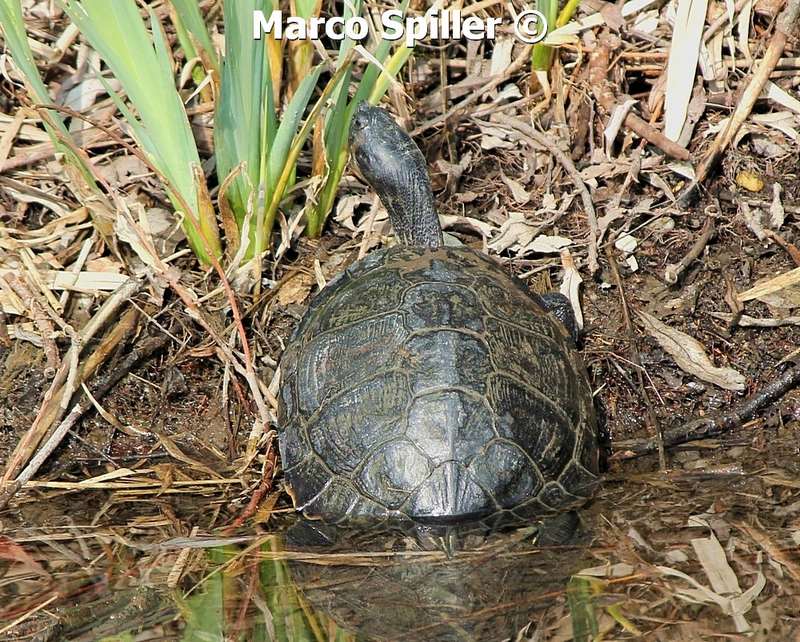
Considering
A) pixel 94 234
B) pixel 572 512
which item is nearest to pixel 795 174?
pixel 572 512

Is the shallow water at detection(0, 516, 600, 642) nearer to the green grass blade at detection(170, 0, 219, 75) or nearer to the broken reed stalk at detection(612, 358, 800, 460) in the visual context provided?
the broken reed stalk at detection(612, 358, 800, 460)

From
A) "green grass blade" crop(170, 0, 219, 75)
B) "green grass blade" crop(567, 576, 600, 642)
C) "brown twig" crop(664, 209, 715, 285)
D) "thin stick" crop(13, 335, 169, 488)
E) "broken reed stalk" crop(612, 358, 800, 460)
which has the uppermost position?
"green grass blade" crop(170, 0, 219, 75)

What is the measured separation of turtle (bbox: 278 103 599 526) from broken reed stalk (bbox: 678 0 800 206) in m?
1.10

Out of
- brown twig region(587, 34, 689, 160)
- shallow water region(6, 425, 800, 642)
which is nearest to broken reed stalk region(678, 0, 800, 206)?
brown twig region(587, 34, 689, 160)

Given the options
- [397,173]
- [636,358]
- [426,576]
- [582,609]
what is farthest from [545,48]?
[582,609]

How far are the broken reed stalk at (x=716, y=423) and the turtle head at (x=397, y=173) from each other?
1026mm

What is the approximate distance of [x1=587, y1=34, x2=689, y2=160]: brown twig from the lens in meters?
4.28

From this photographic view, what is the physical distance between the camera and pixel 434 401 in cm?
301

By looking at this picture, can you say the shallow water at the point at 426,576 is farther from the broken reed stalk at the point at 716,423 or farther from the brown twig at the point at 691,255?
the brown twig at the point at 691,255

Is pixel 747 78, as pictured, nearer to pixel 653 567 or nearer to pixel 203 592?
pixel 653 567

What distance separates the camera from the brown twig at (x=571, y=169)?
4.05 metres

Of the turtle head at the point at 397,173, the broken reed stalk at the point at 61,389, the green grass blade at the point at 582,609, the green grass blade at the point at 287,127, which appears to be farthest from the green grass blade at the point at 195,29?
the green grass blade at the point at 582,609

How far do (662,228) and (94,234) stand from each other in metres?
2.28

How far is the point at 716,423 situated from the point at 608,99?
1.55 metres
